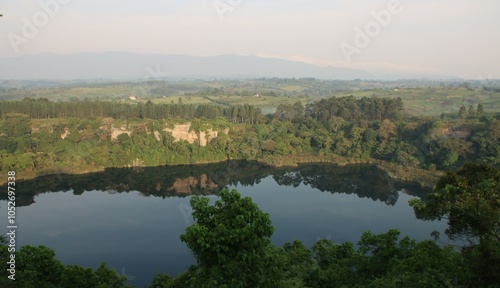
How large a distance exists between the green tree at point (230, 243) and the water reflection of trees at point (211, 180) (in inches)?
1018

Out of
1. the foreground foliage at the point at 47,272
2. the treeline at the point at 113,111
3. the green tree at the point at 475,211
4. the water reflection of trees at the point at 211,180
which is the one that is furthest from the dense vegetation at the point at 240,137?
the foreground foliage at the point at 47,272

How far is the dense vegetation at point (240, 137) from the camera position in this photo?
125 feet

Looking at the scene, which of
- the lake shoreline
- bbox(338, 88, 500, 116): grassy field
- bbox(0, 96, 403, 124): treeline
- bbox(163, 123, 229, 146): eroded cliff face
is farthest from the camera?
bbox(338, 88, 500, 116): grassy field

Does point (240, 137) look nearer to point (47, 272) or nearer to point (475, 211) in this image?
point (47, 272)

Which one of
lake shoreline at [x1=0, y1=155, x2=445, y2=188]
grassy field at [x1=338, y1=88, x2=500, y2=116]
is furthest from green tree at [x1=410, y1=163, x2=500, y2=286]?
grassy field at [x1=338, y1=88, x2=500, y2=116]

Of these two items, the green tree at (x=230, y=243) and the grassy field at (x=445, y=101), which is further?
the grassy field at (x=445, y=101)

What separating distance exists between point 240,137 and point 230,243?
4050 cm

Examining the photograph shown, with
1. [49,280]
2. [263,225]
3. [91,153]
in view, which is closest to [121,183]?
[91,153]

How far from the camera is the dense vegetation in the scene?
3806 centimetres

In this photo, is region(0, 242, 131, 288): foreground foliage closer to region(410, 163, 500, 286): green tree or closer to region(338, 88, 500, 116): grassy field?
region(410, 163, 500, 286): green tree

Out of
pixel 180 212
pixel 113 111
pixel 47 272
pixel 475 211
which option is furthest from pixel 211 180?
pixel 475 211

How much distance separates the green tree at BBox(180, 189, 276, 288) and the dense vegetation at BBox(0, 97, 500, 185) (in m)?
33.1

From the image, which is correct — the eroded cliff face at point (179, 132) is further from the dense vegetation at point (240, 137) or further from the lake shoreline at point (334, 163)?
the lake shoreline at point (334, 163)

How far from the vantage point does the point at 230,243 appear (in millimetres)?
7414
